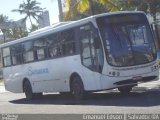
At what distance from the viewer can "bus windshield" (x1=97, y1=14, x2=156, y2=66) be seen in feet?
58.4

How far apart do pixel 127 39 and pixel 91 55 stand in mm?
1439

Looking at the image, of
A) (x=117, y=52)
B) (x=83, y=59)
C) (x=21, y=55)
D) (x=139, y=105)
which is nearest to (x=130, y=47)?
(x=117, y=52)

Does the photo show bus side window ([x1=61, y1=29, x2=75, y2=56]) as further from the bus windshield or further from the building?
the building

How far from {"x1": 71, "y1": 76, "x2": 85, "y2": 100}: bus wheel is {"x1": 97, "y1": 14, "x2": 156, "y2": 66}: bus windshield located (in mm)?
2082

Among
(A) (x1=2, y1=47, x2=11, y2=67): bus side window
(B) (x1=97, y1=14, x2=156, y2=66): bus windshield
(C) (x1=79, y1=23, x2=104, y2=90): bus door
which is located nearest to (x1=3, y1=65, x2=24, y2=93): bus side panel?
(A) (x1=2, y1=47, x2=11, y2=67): bus side window

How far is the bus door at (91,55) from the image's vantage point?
1803cm

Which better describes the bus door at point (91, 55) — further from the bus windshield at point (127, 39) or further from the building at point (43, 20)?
the building at point (43, 20)

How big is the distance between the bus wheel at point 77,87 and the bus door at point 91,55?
0.51m

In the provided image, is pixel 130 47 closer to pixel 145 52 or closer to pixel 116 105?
pixel 145 52

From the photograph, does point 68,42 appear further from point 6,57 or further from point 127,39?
point 6,57

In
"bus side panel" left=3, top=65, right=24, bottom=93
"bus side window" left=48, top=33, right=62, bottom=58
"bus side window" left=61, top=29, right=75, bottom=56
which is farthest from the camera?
"bus side panel" left=3, top=65, right=24, bottom=93

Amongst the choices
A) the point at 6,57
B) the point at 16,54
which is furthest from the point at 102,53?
the point at 6,57

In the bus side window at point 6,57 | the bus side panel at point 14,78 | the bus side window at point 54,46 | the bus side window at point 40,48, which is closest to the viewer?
the bus side window at point 54,46

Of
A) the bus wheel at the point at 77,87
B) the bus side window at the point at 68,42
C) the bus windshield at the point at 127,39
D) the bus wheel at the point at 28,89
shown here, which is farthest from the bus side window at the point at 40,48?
the bus windshield at the point at 127,39
